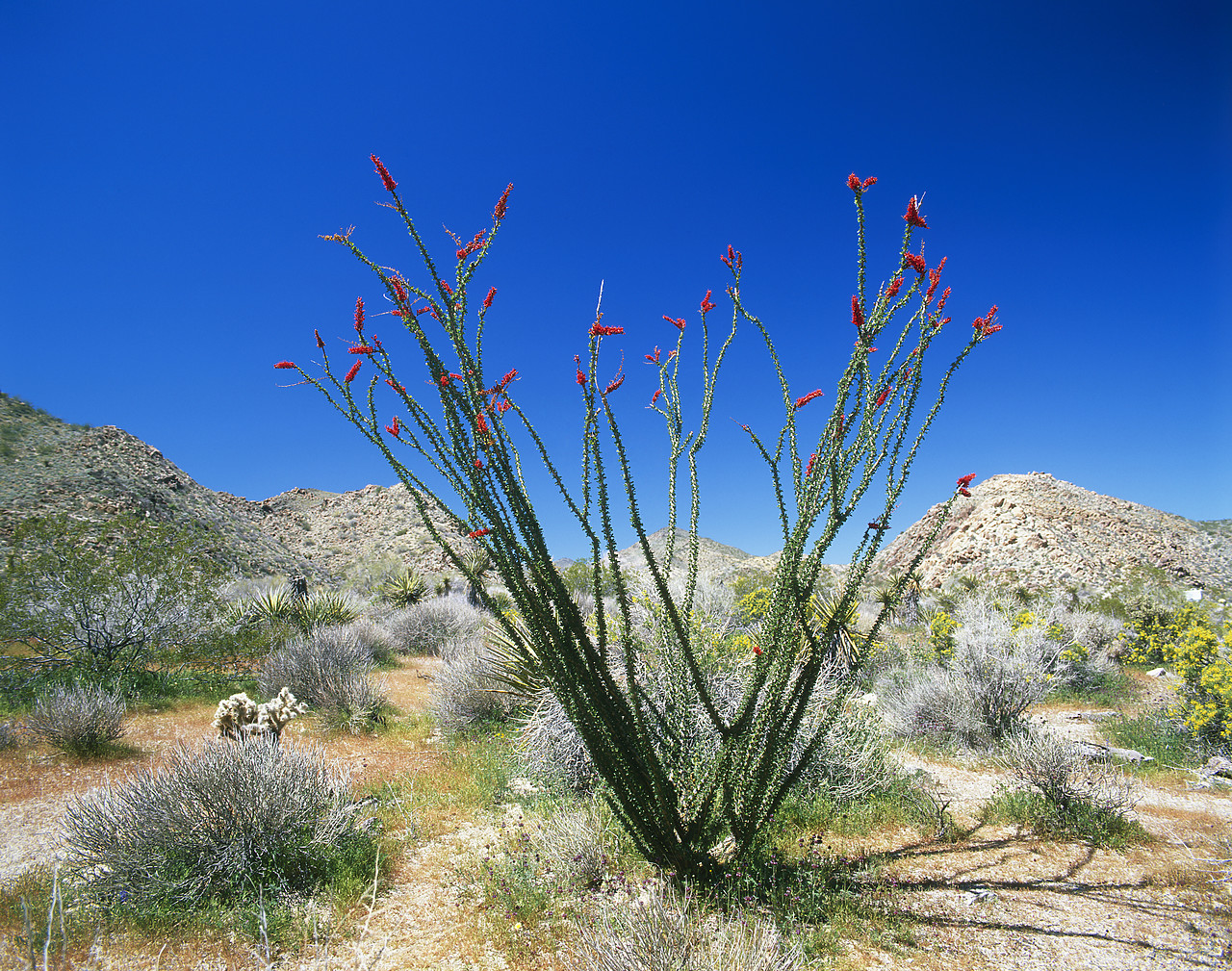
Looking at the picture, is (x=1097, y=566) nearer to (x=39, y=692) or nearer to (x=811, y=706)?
(x=811, y=706)

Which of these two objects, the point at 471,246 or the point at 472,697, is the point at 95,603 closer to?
the point at 472,697

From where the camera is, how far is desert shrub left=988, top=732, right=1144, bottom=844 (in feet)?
15.0

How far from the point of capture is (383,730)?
827 centimetres

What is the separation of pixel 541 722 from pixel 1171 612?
50.4 ft

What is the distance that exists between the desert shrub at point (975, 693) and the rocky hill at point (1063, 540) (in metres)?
16.1

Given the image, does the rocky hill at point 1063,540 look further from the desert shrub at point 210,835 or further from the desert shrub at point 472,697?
the desert shrub at point 210,835

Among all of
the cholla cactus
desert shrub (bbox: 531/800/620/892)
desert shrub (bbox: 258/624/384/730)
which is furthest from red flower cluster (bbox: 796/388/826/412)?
desert shrub (bbox: 258/624/384/730)

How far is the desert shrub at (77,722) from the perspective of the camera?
6535mm

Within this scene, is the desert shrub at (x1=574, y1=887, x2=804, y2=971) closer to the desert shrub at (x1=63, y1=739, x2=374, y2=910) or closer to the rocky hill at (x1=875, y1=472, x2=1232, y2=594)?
the desert shrub at (x1=63, y1=739, x2=374, y2=910)

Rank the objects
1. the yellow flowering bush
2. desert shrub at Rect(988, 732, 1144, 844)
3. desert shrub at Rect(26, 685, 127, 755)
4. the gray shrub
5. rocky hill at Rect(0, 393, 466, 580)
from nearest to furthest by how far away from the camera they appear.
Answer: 1. desert shrub at Rect(988, 732, 1144, 844)
2. the gray shrub
3. desert shrub at Rect(26, 685, 127, 755)
4. the yellow flowering bush
5. rocky hill at Rect(0, 393, 466, 580)

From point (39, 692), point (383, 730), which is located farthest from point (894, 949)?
point (39, 692)

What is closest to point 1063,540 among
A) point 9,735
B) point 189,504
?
point 9,735

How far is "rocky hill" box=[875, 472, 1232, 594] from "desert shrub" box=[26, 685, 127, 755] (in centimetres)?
2409

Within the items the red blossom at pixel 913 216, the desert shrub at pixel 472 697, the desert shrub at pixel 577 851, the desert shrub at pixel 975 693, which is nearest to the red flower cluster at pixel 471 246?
the red blossom at pixel 913 216
